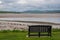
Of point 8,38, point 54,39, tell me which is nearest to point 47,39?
point 54,39

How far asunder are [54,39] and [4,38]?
1.80m

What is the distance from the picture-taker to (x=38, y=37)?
793 cm

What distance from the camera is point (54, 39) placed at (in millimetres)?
7500

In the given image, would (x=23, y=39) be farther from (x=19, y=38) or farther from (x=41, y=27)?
(x=41, y=27)

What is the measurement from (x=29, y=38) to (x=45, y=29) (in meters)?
0.67

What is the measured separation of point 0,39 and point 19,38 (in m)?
0.68

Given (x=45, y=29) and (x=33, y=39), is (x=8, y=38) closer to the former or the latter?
(x=33, y=39)

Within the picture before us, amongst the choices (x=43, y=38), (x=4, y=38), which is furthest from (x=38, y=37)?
(x=4, y=38)

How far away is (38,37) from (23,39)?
0.72 m

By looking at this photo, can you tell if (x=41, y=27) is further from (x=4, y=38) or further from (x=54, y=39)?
(x=4, y=38)

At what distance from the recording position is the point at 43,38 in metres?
7.74

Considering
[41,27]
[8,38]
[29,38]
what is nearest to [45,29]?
[41,27]

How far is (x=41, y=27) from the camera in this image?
25.3 ft

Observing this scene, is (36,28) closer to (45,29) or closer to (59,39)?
(45,29)
